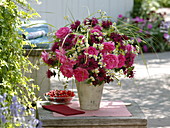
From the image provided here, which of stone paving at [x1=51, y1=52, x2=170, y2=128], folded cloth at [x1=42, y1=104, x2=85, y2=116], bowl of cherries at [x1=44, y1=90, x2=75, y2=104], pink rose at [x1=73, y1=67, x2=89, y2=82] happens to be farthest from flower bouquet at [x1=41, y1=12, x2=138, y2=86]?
stone paving at [x1=51, y1=52, x2=170, y2=128]

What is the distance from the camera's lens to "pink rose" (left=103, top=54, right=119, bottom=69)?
8.78ft

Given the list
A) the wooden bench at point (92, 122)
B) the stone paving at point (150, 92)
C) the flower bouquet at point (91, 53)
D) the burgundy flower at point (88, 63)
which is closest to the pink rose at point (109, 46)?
the flower bouquet at point (91, 53)

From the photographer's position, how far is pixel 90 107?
2.90 metres

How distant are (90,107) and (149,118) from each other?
1.85 metres

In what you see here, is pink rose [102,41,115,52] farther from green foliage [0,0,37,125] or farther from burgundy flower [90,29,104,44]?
green foliage [0,0,37,125]

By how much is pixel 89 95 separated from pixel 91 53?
1.16 feet

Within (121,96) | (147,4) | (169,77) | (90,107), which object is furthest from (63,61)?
(147,4)

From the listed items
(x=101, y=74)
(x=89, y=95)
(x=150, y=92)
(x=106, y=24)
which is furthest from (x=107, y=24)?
(x=150, y=92)

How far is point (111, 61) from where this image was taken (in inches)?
105

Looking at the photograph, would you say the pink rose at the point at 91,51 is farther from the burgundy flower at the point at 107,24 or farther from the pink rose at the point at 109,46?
the burgundy flower at the point at 107,24

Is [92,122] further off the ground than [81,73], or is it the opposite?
[81,73]

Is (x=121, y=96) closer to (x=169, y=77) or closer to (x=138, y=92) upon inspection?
(x=138, y=92)

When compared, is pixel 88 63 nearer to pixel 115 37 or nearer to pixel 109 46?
pixel 109 46

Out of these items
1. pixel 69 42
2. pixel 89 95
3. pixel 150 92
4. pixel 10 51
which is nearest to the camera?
pixel 69 42
